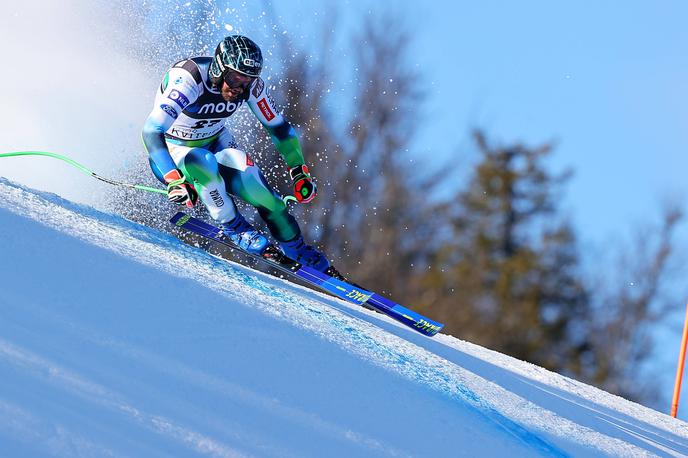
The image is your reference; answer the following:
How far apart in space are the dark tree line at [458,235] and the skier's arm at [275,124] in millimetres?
10684

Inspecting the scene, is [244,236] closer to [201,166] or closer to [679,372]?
[201,166]

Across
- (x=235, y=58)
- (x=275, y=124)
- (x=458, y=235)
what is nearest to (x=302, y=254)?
(x=275, y=124)

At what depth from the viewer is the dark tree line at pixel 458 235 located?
1939 centimetres

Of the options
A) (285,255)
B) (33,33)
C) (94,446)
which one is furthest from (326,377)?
(33,33)

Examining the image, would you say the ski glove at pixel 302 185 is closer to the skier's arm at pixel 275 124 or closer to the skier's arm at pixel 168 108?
the skier's arm at pixel 275 124

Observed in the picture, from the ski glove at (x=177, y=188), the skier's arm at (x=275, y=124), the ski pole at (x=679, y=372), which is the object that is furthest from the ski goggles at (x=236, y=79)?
the ski pole at (x=679, y=372)

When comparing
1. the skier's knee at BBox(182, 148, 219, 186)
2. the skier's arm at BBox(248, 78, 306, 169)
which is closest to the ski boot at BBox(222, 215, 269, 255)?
the skier's knee at BBox(182, 148, 219, 186)

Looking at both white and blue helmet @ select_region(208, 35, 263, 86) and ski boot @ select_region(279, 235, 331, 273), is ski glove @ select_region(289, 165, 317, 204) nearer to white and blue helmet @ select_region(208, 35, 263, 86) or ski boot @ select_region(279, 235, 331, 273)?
ski boot @ select_region(279, 235, 331, 273)

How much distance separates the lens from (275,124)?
5859mm

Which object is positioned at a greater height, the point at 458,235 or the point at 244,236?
the point at 458,235

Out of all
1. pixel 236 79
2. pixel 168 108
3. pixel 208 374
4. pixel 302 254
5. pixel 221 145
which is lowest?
pixel 208 374

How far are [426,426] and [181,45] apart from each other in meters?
10.9

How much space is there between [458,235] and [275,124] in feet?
55.7

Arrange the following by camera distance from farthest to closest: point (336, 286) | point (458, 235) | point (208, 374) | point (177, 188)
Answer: point (458, 235)
point (336, 286)
point (177, 188)
point (208, 374)
